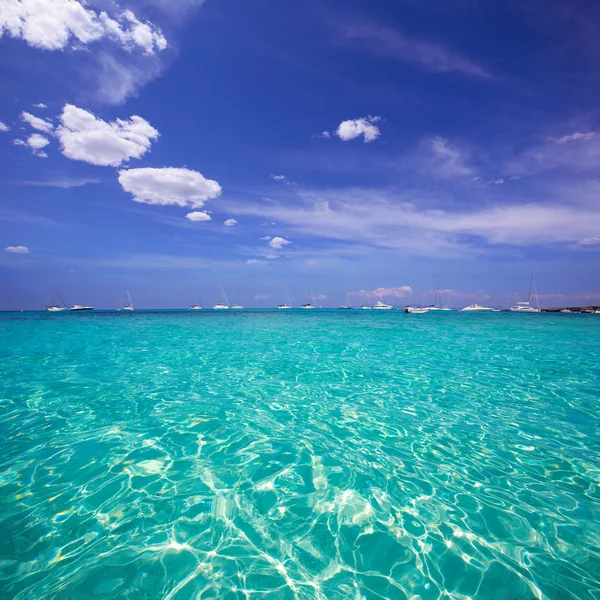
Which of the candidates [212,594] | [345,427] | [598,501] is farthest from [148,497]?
[598,501]

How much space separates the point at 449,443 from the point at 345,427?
271cm

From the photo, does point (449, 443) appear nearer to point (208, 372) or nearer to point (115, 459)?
point (115, 459)

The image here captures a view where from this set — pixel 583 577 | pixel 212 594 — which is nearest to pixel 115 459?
pixel 212 594

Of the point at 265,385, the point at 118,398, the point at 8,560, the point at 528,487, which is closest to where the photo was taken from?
the point at 8,560

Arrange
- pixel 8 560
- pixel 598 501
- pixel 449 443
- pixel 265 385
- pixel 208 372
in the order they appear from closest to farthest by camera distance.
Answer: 1. pixel 8 560
2. pixel 598 501
3. pixel 449 443
4. pixel 265 385
5. pixel 208 372

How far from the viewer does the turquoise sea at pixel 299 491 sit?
→ 3822 mm

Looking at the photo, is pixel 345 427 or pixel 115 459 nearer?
pixel 115 459

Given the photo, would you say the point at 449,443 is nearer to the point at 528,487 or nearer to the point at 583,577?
the point at 528,487

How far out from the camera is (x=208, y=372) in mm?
14250

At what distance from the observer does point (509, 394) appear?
11.0m

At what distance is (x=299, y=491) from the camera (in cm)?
552

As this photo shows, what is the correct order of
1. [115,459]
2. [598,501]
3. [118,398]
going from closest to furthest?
[598,501]
[115,459]
[118,398]

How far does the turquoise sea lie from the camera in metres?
3.82

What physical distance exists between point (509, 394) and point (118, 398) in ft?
49.1
